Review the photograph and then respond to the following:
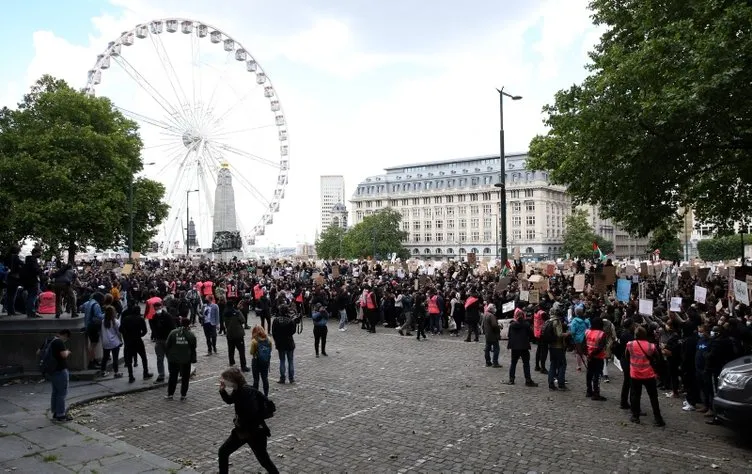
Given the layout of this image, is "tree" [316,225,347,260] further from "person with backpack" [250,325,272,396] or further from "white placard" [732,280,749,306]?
"person with backpack" [250,325,272,396]

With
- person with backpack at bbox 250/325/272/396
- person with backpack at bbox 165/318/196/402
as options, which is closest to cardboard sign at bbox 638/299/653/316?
person with backpack at bbox 250/325/272/396

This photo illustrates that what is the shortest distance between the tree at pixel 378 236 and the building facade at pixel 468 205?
12848 mm

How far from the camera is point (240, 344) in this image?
1412cm

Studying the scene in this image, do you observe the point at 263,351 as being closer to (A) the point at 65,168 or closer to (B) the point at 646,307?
(B) the point at 646,307

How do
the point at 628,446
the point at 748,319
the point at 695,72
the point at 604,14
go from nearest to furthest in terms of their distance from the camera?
the point at 628,446 → the point at 748,319 → the point at 695,72 → the point at 604,14

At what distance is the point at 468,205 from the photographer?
13300 centimetres

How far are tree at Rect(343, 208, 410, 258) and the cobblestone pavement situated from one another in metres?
97.1

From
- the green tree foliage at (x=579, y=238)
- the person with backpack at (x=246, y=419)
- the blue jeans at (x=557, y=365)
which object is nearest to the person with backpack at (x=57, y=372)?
the person with backpack at (x=246, y=419)

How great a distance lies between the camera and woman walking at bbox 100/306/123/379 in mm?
13258

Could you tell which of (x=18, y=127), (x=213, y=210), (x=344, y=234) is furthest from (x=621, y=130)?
(x=344, y=234)

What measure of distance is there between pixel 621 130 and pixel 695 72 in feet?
7.18

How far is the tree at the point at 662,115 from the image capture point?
14.2 m

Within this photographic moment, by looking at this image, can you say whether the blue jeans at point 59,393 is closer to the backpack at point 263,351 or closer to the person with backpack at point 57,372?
the person with backpack at point 57,372

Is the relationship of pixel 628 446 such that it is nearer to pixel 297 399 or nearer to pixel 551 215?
pixel 297 399
